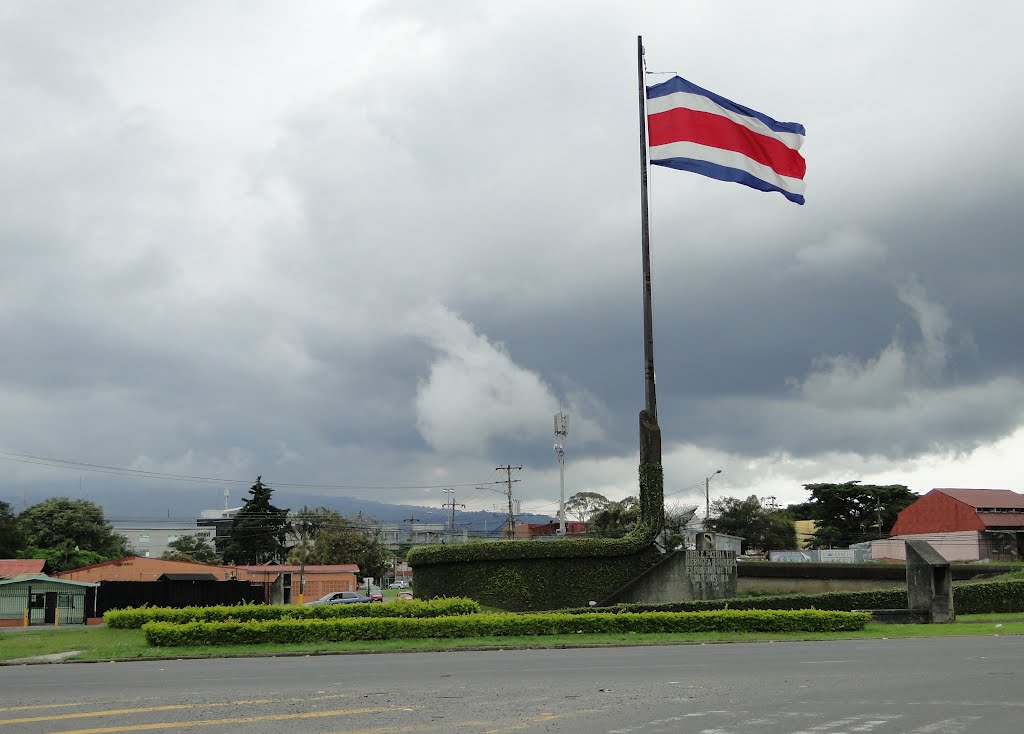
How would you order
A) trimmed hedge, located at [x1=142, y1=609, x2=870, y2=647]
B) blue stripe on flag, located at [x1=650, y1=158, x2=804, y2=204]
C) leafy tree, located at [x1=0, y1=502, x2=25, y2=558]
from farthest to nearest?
leafy tree, located at [x1=0, y1=502, x2=25, y2=558] < blue stripe on flag, located at [x1=650, y1=158, x2=804, y2=204] < trimmed hedge, located at [x1=142, y1=609, x2=870, y2=647]

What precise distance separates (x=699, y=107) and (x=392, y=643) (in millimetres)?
16370

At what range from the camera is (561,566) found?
2989cm

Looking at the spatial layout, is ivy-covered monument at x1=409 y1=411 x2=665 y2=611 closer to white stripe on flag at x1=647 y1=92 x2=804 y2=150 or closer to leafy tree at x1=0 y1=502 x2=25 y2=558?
white stripe on flag at x1=647 y1=92 x2=804 y2=150

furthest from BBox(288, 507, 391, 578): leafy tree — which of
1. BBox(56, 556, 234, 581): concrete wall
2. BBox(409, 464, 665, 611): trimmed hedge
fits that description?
BBox(409, 464, 665, 611): trimmed hedge

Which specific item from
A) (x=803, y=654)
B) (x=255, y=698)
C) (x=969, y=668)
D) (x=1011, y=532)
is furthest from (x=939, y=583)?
(x=1011, y=532)

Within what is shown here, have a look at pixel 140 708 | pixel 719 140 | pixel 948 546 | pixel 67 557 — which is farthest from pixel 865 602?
pixel 67 557

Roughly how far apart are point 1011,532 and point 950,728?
5680 centimetres

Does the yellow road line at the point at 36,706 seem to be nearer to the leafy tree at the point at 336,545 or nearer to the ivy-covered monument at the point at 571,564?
the ivy-covered monument at the point at 571,564

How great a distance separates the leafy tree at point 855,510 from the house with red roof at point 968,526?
15.8m

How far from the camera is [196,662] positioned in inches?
750

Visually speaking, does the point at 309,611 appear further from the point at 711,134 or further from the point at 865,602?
the point at 865,602

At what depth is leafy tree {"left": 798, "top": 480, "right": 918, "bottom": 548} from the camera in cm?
8400

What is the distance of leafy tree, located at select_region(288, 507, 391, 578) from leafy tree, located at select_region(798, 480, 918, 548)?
41530 millimetres

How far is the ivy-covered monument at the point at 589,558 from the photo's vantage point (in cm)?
2961
